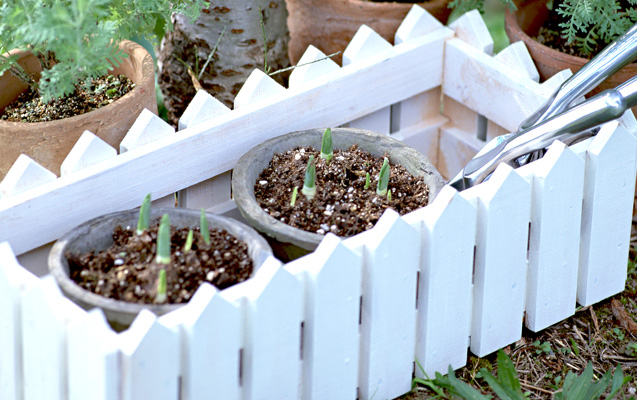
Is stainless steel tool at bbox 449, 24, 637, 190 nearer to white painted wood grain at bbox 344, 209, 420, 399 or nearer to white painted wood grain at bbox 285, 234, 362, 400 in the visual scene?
white painted wood grain at bbox 344, 209, 420, 399

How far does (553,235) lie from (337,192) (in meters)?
0.49

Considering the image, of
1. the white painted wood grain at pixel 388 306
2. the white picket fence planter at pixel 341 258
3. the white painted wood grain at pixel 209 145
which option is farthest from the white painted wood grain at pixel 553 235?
the white painted wood grain at pixel 209 145

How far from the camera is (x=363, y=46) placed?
2.44 meters

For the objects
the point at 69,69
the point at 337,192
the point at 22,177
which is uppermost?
the point at 69,69

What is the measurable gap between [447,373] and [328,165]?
1.74 feet

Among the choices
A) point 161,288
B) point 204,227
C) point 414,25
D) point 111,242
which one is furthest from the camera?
point 414,25

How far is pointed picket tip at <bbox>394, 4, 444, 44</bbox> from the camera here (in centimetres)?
254

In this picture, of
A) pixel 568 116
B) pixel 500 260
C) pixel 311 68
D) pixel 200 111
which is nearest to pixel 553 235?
pixel 500 260

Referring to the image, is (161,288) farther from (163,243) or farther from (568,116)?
(568,116)

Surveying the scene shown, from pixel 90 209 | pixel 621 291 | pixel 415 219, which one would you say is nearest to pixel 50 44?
pixel 90 209

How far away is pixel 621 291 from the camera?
2.29m

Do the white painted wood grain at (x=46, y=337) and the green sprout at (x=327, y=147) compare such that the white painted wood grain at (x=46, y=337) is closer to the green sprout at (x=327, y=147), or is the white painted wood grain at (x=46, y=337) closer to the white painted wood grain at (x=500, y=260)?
the green sprout at (x=327, y=147)

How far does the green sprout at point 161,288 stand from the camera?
5.32 ft

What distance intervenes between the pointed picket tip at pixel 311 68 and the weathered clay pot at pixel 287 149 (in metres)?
0.19
